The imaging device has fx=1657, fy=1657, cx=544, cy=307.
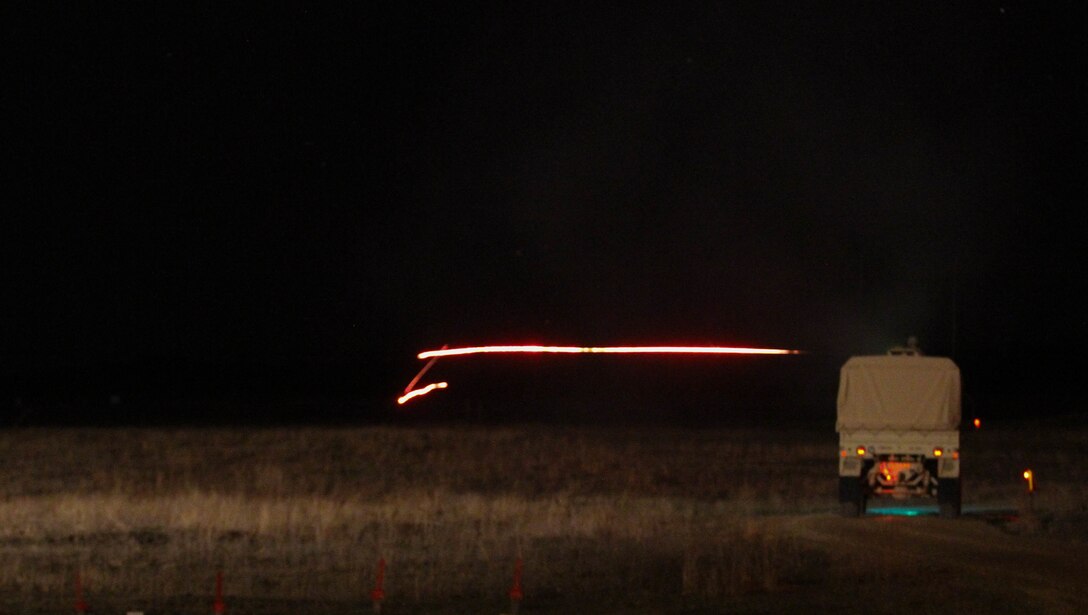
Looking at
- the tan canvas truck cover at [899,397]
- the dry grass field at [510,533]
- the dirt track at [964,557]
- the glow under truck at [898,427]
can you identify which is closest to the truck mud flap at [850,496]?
the glow under truck at [898,427]

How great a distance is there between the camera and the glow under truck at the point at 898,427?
2839cm

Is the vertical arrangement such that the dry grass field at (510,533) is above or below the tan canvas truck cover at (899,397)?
below

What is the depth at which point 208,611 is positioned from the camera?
16.7 meters

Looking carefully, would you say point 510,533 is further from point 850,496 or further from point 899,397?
point 899,397

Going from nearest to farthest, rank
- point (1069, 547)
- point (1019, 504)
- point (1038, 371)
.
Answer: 1. point (1069, 547)
2. point (1019, 504)
3. point (1038, 371)

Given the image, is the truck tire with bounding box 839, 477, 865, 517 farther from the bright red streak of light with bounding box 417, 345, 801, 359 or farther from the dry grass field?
the bright red streak of light with bounding box 417, 345, 801, 359

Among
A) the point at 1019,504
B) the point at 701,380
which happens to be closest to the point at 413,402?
the point at 701,380

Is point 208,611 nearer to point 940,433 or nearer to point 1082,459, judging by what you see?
point 940,433

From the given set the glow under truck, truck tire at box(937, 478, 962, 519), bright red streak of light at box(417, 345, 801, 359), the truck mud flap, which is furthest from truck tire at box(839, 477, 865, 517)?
bright red streak of light at box(417, 345, 801, 359)

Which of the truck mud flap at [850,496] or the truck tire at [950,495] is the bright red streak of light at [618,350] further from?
the truck tire at [950,495]

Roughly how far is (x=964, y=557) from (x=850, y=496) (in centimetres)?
713

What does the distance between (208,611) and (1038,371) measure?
382 feet

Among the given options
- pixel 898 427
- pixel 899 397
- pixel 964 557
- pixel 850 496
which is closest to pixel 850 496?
pixel 850 496

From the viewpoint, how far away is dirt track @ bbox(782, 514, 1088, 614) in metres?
17.0
